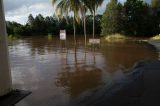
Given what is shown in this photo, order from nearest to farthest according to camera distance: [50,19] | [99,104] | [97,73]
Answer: [99,104], [97,73], [50,19]

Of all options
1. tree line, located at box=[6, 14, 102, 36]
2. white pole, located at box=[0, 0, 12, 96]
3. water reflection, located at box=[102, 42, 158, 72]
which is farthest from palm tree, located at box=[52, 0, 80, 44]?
tree line, located at box=[6, 14, 102, 36]

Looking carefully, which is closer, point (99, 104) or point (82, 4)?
point (99, 104)

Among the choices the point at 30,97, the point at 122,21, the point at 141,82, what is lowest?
the point at 30,97

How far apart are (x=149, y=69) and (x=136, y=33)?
1285 inches

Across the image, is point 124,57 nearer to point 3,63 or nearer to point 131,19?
point 3,63

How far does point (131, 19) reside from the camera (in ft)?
130

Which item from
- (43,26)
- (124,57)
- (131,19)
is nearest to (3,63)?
(124,57)

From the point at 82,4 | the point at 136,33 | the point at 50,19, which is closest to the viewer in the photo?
the point at 82,4

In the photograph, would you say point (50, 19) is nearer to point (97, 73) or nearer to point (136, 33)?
point (136, 33)

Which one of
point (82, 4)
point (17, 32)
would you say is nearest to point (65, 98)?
point (82, 4)

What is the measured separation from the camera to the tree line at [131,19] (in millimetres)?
37091

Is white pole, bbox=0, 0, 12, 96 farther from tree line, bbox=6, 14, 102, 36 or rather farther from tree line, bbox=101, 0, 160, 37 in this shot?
tree line, bbox=6, 14, 102, 36

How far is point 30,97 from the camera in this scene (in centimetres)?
688

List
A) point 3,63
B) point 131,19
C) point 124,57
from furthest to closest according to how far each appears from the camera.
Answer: point 131,19
point 124,57
point 3,63
